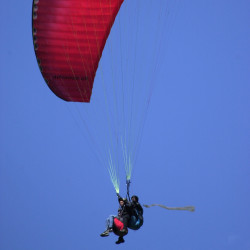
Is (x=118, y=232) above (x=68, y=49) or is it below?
below

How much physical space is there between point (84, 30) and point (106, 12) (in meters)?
0.65

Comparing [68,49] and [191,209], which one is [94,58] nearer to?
[68,49]

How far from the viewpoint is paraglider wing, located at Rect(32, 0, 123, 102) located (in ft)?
47.0

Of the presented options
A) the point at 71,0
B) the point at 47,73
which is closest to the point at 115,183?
the point at 47,73

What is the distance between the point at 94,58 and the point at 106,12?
1098 mm

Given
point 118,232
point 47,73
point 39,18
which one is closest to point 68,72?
point 47,73

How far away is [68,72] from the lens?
15.0 metres

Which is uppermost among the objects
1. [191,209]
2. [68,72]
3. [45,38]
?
[45,38]

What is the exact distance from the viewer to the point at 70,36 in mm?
14555

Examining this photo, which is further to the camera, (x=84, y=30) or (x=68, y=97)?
(x=68, y=97)

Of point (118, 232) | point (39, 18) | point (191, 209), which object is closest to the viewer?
point (191, 209)

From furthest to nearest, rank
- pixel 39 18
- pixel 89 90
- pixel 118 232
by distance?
pixel 89 90
pixel 39 18
pixel 118 232

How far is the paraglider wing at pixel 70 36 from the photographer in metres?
14.3

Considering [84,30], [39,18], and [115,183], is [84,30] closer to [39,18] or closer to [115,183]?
[39,18]
